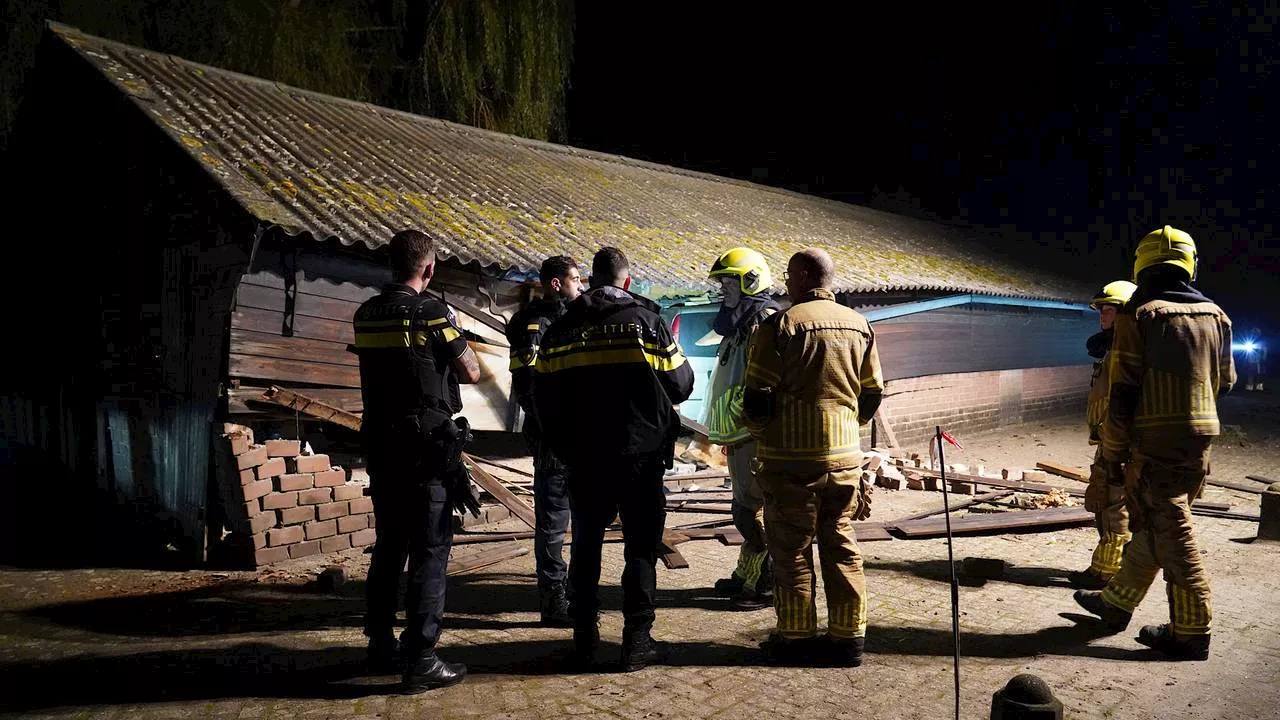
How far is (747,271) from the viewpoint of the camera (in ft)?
16.4

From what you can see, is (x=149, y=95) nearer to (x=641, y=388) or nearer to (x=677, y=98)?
(x=641, y=388)

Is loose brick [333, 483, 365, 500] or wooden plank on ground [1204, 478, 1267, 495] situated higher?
loose brick [333, 483, 365, 500]

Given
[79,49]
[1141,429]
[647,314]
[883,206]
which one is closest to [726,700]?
[647,314]

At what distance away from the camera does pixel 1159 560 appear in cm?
425

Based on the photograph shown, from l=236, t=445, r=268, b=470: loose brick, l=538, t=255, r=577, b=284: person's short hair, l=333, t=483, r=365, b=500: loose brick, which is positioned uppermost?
l=538, t=255, r=577, b=284: person's short hair

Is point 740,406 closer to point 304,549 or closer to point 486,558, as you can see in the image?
point 486,558

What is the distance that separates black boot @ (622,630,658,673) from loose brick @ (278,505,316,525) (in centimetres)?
377

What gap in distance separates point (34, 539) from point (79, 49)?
5.11 meters

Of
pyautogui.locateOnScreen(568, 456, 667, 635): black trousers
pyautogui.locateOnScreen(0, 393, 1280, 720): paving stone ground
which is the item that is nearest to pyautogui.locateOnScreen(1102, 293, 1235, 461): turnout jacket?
pyautogui.locateOnScreen(0, 393, 1280, 720): paving stone ground

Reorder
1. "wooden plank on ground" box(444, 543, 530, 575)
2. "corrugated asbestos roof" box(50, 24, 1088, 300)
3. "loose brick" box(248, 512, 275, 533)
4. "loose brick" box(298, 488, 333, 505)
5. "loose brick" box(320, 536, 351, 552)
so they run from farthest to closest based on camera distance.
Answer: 1. "corrugated asbestos roof" box(50, 24, 1088, 300)
2. "loose brick" box(320, 536, 351, 552)
3. "loose brick" box(298, 488, 333, 505)
4. "loose brick" box(248, 512, 275, 533)
5. "wooden plank on ground" box(444, 543, 530, 575)


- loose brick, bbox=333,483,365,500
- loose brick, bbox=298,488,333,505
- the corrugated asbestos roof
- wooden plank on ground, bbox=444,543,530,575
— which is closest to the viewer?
wooden plank on ground, bbox=444,543,530,575

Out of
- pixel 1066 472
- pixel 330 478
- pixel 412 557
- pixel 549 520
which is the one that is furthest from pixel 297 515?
pixel 1066 472

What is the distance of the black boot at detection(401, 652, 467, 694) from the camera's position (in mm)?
3754

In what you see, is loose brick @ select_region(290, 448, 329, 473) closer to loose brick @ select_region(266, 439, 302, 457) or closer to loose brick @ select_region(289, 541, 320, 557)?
loose brick @ select_region(266, 439, 302, 457)
